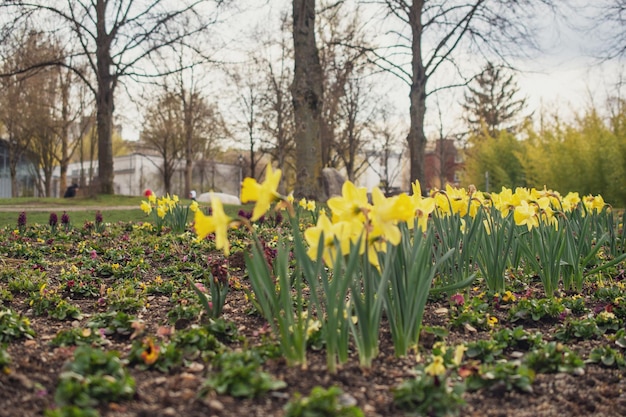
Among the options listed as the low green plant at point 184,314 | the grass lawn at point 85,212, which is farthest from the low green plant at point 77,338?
the grass lawn at point 85,212

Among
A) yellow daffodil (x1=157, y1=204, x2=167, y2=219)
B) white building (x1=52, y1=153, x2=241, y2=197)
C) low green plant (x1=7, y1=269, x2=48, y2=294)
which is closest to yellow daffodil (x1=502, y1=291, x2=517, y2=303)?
low green plant (x1=7, y1=269, x2=48, y2=294)

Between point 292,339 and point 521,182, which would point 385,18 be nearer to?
point 521,182

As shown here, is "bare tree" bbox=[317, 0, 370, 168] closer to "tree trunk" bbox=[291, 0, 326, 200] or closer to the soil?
"tree trunk" bbox=[291, 0, 326, 200]

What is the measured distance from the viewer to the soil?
5.16ft

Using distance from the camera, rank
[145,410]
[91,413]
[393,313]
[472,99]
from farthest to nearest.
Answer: [472,99], [393,313], [145,410], [91,413]

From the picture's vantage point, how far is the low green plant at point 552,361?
2.01 m

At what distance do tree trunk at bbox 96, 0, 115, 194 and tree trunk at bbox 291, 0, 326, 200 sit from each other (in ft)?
18.4

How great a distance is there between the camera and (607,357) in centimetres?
212

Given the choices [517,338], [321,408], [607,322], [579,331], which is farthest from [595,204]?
[321,408]

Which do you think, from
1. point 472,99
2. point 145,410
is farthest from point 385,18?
point 472,99

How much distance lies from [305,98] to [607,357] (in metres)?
9.41

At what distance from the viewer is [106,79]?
13.9m

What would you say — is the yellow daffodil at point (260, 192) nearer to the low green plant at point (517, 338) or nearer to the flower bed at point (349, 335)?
the flower bed at point (349, 335)

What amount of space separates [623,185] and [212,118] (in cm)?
1912
